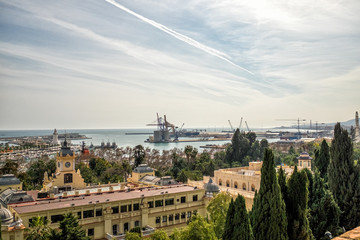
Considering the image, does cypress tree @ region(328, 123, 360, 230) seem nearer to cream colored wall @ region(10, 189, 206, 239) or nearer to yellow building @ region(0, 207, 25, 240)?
cream colored wall @ region(10, 189, 206, 239)

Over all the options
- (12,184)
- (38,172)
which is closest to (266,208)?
(12,184)

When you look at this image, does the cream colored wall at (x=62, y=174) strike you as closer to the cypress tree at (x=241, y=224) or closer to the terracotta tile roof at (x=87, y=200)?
the terracotta tile roof at (x=87, y=200)

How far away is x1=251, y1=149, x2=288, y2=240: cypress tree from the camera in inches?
659

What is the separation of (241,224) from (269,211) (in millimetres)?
2571

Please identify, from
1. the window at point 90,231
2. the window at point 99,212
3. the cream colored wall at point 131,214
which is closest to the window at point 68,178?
the cream colored wall at point 131,214

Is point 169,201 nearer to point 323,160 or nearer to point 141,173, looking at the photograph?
point 141,173

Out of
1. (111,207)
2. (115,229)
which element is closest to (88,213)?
(111,207)

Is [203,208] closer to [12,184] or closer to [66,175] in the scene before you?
[66,175]

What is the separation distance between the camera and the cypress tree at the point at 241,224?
15.2m

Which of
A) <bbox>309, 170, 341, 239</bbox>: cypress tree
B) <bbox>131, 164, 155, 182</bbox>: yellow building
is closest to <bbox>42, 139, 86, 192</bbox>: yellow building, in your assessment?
<bbox>131, 164, 155, 182</bbox>: yellow building

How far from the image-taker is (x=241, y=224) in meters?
15.3

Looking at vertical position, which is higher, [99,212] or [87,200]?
[87,200]

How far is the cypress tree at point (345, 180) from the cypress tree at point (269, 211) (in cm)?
1429

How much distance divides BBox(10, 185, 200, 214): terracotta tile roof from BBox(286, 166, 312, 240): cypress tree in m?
16.2
